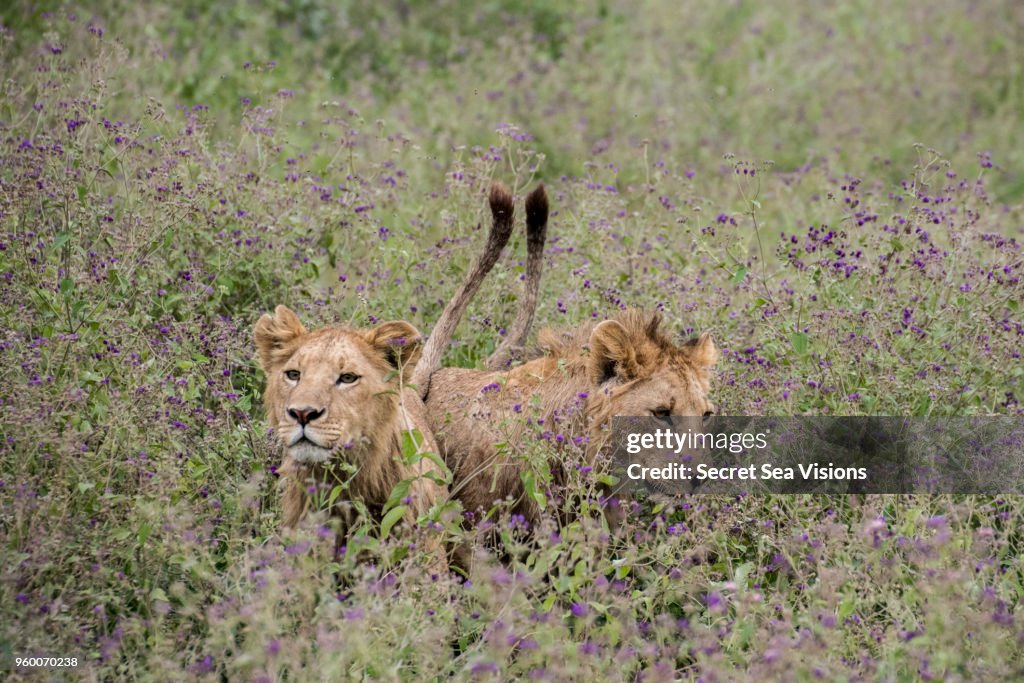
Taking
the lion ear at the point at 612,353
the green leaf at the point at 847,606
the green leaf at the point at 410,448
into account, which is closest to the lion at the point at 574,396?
the lion ear at the point at 612,353

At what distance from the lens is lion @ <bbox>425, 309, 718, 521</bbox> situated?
17.7ft

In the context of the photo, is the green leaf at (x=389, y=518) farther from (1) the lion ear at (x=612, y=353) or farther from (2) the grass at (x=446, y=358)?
(1) the lion ear at (x=612, y=353)

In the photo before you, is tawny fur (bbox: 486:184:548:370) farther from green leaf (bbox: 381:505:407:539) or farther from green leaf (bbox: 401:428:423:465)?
green leaf (bbox: 381:505:407:539)

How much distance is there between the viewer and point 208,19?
1148 centimetres

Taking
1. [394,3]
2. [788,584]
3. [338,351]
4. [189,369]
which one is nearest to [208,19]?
[394,3]

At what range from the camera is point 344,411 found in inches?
194

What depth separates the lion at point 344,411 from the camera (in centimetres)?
480

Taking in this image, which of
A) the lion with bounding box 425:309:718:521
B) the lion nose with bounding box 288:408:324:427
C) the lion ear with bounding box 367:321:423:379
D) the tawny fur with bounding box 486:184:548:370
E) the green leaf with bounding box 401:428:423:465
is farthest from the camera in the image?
the tawny fur with bounding box 486:184:548:370

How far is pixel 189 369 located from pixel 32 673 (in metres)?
2.10

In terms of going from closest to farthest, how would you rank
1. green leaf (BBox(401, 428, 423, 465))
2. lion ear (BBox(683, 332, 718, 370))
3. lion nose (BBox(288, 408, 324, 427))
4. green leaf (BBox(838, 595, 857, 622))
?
green leaf (BBox(838, 595, 857, 622))
green leaf (BBox(401, 428, 423, 465))
lion nose (BBox(288, 408, 324, 427))
lion ear (BBox(683, 332, 718, 370))

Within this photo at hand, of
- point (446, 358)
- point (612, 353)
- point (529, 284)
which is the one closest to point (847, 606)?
point (612, 353)

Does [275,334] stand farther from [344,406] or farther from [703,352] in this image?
[703,352]

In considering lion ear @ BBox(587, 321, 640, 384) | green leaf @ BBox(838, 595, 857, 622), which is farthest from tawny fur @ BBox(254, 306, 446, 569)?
green leaf @ BBox(838, 595, 857, 622)

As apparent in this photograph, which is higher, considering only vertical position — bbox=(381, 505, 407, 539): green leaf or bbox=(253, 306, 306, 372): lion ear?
bbox=(253, 306, 306, 372): lion ear
